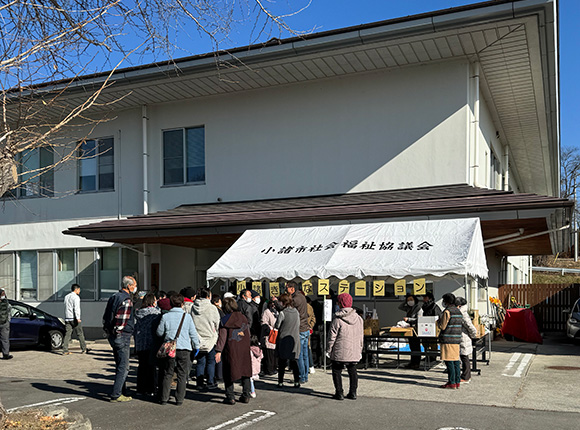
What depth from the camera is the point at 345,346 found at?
31.0 feet

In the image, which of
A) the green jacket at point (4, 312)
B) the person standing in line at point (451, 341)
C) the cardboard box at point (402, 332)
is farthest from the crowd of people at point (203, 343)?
the green jacket at point (4, 312)

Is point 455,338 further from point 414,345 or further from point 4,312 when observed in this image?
point 4,312

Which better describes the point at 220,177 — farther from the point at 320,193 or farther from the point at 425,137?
the point at 425,137

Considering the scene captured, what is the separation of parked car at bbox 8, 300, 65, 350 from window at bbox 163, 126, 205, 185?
5507 millimetres

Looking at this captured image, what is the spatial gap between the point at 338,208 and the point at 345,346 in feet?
19.7

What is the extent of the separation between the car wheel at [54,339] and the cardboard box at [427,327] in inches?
392

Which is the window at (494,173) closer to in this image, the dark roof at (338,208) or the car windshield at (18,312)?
the dark roof at (338,208)

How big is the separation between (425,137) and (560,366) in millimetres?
6390

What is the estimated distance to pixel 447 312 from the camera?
1052 cm

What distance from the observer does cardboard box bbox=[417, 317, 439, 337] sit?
1211 centimetres

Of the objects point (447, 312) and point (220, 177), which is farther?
point (220, 177)

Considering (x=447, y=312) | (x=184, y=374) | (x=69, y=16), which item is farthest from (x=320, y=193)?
(x=69, y=16)

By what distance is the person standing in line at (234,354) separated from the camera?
9094 millimetres

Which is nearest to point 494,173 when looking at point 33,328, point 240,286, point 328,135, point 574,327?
point 574,327
